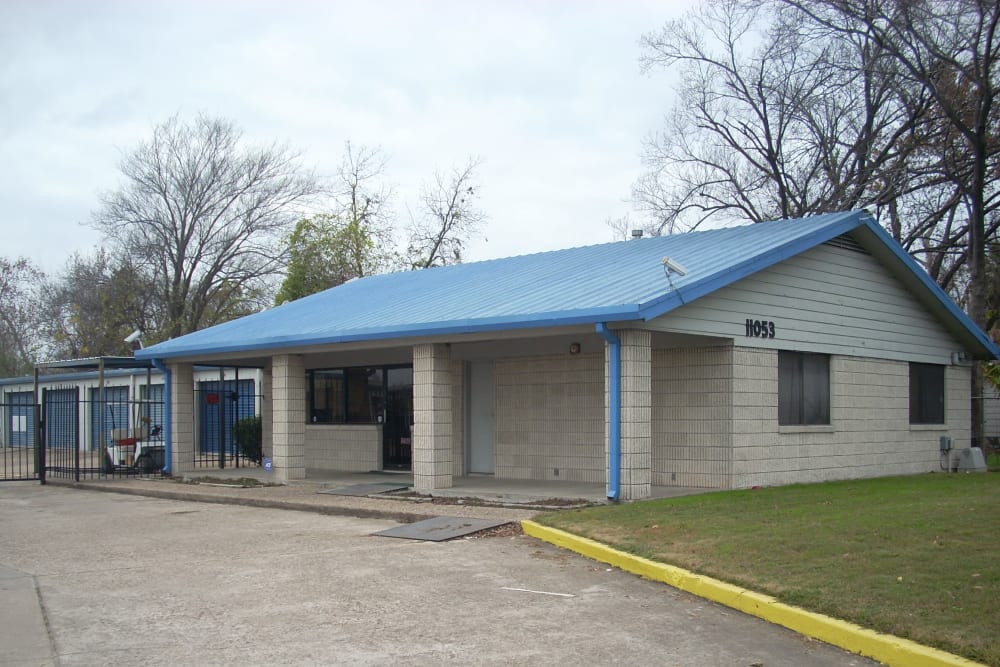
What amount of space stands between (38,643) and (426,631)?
2.83 meters

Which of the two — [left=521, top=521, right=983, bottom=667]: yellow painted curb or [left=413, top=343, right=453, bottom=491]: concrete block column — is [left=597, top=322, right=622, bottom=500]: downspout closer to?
[left=521, top=521, right=983, bottom=667]: yellow painted curb

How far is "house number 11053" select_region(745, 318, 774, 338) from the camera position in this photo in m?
15.7

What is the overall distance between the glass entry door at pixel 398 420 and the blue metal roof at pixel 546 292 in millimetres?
1757

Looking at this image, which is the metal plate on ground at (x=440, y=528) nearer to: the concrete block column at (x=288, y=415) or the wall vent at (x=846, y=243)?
the concrete block column at (x=288, y=415)

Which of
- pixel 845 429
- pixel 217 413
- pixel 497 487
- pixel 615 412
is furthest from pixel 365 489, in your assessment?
pixel 217 413

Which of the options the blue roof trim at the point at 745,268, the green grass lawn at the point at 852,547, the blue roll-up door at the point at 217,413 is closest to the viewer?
the green grass lawn at the point at 852,547

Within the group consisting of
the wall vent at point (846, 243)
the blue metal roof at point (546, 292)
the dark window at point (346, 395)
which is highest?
the wall vent at point (846, 243)

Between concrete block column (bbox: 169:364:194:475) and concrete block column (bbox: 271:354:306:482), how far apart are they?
398 centimetres

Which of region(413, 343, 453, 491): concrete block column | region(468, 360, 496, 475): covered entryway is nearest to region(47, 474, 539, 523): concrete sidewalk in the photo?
region(413, 343, 453, 491): concrete block column

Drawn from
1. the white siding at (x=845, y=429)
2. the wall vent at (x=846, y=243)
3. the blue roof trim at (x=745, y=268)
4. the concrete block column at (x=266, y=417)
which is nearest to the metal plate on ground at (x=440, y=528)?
the blue roof trim at (x=745, y=268)

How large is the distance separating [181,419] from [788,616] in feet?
58.1

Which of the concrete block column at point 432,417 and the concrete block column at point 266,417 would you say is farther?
the concrete block column at point 266,417

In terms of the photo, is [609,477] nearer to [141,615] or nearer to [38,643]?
[141,615]

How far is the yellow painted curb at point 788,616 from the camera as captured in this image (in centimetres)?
627
